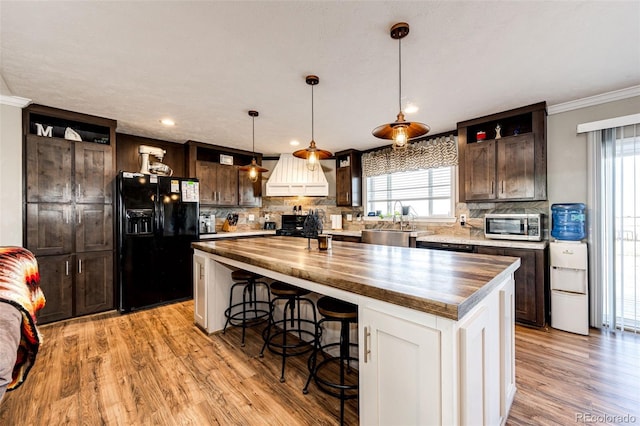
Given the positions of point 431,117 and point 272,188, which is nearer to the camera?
point 431,117

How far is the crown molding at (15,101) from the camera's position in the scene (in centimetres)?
287

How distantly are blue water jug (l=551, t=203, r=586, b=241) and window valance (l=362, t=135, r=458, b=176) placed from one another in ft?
4.61

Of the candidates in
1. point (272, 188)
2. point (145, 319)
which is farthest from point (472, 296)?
point (272, 188)

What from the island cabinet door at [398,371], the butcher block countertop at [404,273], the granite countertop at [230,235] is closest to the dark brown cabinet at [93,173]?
the granite countertop at [230,235]

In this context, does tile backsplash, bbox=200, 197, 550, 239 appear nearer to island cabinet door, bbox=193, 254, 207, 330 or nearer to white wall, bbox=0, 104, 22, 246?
island cabinet door, bbox=193, 254, 207, 330

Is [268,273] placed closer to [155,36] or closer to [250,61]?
[250,61]

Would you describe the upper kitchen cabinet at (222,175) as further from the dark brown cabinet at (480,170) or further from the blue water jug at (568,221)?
the blue water jug at (568,221)

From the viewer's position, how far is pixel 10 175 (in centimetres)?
292

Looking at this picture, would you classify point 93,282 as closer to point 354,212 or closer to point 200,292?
point 200,292

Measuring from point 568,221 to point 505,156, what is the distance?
95 cm

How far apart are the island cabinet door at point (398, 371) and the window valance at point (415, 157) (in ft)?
10.1

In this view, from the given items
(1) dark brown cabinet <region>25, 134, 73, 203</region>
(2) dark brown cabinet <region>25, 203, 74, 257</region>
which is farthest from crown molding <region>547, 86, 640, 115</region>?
(2) dark brown cabinet <region>25, 203, 74, 257</region>

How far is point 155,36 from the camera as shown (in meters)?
1.90

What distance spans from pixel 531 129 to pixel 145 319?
5120mm
